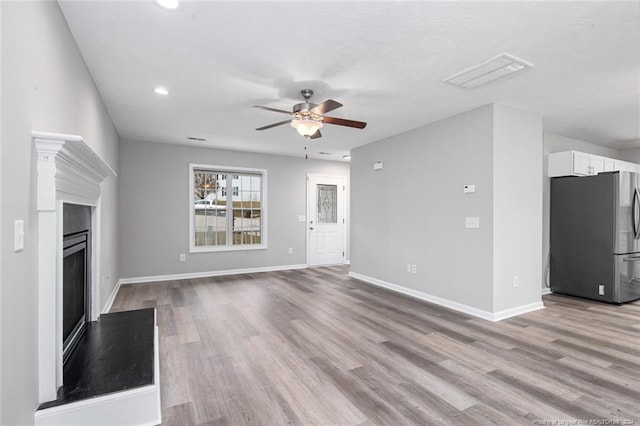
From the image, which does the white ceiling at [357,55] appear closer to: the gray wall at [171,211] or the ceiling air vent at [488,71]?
the ceiling air vent at [488,71]

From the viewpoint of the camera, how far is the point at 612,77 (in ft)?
9.72

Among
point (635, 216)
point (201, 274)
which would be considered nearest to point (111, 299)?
point (201, 274)

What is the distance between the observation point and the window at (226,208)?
20.4 ft

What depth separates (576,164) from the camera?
15.2 feet

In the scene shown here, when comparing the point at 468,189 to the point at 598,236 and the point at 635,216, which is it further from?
the point at 635,216

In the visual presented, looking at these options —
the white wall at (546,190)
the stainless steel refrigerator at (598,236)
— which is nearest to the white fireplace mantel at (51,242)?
the white wall at (546,190)

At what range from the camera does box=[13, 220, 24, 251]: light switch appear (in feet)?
4.33

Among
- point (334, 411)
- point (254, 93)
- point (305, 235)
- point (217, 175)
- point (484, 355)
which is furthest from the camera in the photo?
point (305, 235)

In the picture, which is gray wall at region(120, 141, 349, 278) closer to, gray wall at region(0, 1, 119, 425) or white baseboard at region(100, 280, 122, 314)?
white baseboard at region(100, 280, 122, 314)

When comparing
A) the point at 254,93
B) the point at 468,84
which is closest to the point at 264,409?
the point at 254,93

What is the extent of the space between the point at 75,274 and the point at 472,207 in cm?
408

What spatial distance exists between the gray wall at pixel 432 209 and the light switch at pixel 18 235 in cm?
400

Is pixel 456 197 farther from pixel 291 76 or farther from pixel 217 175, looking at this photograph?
pixel 217 175

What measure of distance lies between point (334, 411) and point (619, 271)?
468 cm
